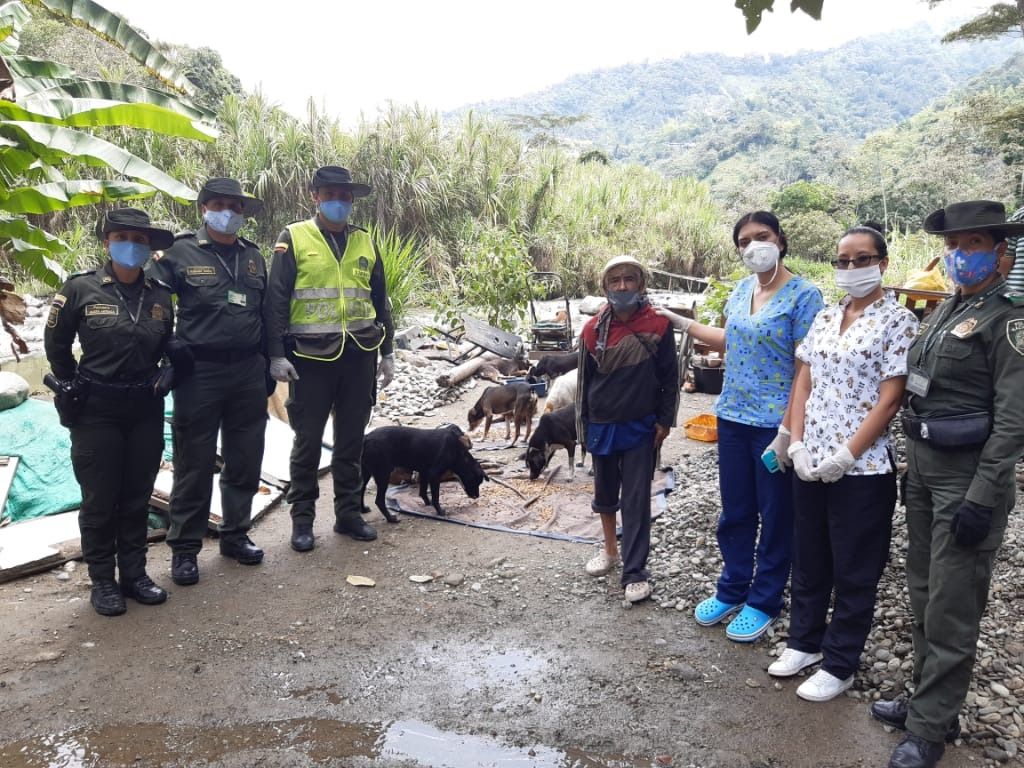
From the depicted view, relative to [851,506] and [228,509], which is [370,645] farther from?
[851,506]

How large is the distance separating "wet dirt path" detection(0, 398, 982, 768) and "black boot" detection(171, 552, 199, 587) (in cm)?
7

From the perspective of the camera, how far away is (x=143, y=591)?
443 cm

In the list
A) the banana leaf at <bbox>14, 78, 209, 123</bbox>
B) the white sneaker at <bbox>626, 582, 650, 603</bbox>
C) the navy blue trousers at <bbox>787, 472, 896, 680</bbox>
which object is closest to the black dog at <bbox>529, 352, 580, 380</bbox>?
the banana leaf at <bbox>14, 78, 209, 123</bbox>

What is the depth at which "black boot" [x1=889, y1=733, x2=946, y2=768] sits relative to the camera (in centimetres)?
290

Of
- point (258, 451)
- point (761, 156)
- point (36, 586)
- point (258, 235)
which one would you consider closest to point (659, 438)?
point (258, 451)

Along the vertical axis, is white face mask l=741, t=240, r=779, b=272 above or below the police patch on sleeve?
above

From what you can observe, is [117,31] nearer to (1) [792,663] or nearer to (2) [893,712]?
(1) [792,663]

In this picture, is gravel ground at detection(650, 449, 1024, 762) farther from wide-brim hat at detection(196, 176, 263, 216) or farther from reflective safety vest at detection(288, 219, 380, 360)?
wide-brim hat at detection(196, 176, 263, 216)

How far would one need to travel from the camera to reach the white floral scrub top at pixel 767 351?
370 cm

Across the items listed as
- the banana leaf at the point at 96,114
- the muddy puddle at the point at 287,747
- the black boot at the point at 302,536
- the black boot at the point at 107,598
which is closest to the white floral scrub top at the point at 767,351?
the muddy puddle at the point at 287,747

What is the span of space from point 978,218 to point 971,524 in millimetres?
1080

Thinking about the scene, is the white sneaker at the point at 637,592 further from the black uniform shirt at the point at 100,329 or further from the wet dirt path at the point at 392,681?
the black uniform shirt at the point at 100,329

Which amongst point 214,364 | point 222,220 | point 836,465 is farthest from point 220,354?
point 836,465

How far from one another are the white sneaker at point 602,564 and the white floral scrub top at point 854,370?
1.84 metres
